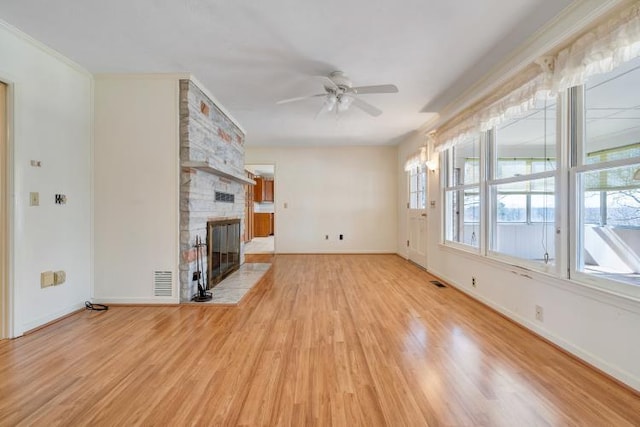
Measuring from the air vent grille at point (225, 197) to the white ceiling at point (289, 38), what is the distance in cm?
133

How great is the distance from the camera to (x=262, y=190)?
10.0 metres

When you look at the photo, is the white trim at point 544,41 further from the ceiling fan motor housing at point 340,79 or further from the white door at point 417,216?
the white door at point 417,216

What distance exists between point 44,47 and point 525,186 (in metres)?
4.66

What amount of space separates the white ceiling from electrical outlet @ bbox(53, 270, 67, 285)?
2.09 metres

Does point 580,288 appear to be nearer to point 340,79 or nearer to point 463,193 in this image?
point 463,193

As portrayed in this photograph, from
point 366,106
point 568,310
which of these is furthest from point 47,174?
point 568,310

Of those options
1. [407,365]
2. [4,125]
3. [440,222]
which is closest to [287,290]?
[407,365]

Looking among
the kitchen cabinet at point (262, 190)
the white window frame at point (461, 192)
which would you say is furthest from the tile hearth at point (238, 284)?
the kitchen cabinet at point (262, 190)

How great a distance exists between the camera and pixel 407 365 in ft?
6.04

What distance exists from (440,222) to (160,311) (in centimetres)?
386

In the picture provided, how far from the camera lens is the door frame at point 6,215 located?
7.28 ft

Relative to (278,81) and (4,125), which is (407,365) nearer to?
(278,81)

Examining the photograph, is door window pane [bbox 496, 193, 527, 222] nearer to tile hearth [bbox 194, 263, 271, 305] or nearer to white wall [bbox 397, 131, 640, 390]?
white wall [bbox 397, 131, 640, 390]

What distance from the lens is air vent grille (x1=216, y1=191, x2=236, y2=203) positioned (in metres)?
3.83
